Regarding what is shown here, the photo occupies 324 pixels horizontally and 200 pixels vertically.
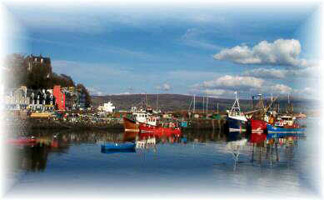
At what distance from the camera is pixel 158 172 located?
30.0 m

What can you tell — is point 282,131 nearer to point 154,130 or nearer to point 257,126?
point 257,126

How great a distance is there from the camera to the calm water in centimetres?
2375

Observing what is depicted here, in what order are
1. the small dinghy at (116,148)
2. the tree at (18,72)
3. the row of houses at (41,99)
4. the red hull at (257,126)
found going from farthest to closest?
the row of houses at (41,99)
the red hull at (257,126)
the tree at (18,72)
the small dinghy at (116,148)

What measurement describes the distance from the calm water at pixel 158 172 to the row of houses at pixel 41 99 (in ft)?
129

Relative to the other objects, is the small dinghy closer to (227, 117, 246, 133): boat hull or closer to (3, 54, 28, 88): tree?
(3, 54, 28, 88): tree

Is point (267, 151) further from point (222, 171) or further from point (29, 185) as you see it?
point (29, 185)

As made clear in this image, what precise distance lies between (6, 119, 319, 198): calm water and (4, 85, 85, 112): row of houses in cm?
3946

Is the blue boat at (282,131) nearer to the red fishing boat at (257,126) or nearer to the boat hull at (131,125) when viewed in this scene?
the red fishing boat at (257,126)

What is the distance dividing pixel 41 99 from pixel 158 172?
208 feet

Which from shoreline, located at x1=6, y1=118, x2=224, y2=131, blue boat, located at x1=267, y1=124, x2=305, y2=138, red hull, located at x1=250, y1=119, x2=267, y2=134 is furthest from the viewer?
red hull, located at x1=250, y1=119, x2=267, y2=134

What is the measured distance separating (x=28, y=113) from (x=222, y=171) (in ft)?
163

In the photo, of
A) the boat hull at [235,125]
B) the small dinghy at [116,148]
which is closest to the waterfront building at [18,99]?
the boat hull at [235,125]

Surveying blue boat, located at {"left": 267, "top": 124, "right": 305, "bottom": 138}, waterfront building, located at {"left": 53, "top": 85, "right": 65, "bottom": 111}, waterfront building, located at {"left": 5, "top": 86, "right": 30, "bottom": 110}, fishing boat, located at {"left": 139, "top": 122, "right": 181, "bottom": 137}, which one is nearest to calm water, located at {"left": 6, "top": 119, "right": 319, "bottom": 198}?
fishing boat, located at {"left": 139, "top": 122, "right": 181, "bottom": 137}

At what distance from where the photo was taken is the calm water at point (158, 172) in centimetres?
2375
